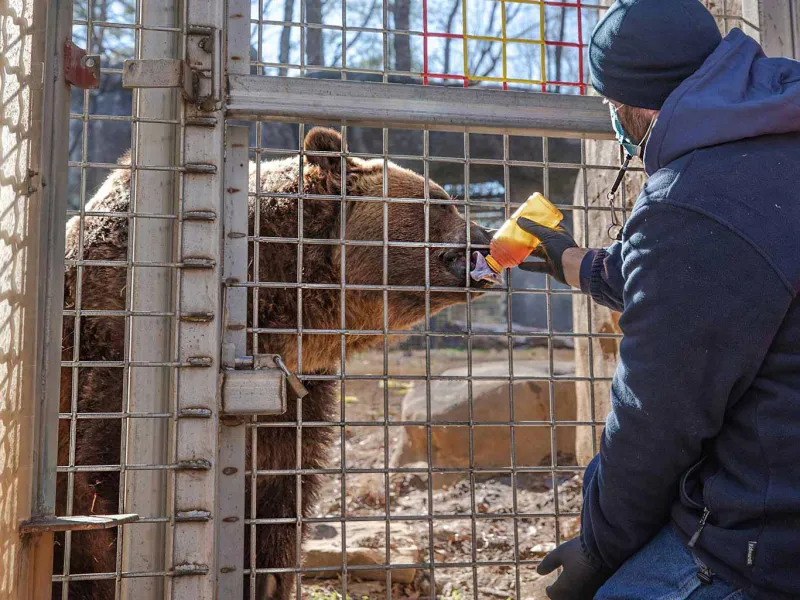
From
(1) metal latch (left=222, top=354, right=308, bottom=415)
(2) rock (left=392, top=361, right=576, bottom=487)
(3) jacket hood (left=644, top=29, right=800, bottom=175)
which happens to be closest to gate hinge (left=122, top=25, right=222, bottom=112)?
(1) metal latch (left=222, top=354, right=308, bottom=415)

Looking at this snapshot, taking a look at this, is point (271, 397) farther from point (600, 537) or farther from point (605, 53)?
point (605, 53)

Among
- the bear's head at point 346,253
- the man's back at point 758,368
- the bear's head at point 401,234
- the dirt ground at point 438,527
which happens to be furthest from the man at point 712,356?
the bear's head at point 401,234

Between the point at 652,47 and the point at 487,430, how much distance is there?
717cm

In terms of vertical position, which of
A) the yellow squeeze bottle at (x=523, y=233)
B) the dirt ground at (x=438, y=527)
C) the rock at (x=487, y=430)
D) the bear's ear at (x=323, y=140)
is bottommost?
the dirt ground at (x=438, y=527)

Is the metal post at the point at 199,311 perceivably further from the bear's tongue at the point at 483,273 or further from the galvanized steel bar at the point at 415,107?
the bear's tongue at the point at 483,273

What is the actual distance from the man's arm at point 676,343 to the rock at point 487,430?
6630mm

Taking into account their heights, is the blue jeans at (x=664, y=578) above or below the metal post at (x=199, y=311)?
below

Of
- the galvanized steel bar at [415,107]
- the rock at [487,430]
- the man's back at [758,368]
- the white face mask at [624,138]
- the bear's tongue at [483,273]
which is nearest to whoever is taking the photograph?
the man's back at [758,368]

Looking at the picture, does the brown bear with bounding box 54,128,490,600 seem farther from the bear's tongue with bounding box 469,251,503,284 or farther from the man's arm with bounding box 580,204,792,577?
the man's arm with bounding box 580,204,792,577

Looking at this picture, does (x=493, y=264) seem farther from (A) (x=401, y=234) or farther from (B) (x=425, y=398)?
(B) (x=425, y=398)

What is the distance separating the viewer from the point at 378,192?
4672 millimetres

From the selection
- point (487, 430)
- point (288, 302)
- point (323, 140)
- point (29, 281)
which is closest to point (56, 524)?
point (29, 281)

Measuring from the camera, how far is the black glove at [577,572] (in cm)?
187

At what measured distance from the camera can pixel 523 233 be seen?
2619 millimetres
